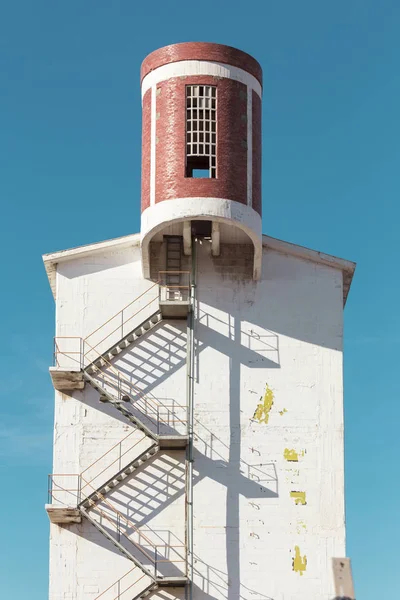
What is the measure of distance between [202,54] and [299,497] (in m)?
16.6

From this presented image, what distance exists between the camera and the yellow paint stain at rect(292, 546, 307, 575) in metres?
49.0

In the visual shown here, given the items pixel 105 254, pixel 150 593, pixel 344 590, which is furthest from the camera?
pixel 105 254

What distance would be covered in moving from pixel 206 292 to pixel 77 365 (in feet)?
18.2

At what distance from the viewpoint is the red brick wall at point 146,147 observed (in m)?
51.3

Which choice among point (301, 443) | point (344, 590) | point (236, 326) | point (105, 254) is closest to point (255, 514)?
point (301, 443)

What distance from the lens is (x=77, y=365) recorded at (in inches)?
1997

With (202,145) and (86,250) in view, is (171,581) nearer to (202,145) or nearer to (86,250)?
(86,250)

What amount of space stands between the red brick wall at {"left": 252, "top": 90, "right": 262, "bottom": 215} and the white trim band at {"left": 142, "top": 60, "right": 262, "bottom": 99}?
2.39 ft

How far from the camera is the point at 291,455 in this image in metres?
50.1

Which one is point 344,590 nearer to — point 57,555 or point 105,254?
point 57,555

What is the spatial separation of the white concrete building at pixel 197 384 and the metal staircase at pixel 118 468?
0.06 meters

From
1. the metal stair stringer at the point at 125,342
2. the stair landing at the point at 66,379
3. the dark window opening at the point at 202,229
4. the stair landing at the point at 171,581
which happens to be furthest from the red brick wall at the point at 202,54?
the stair landing at the point at 171,581

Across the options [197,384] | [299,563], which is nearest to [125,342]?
[197,384]

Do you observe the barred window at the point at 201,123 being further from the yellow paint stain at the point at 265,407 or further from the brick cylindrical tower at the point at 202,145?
the yellow paint stain at the point at 265,407
